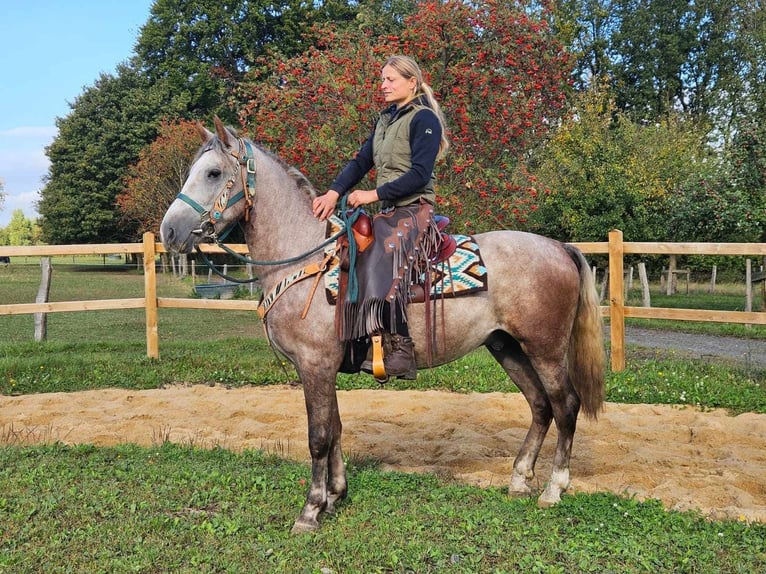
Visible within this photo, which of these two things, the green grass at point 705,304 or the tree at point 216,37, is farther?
the tree at point 216,37

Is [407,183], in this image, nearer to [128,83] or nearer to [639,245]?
[639,245]

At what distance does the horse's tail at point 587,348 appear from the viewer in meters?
4.51

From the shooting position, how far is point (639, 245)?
27.0 ft

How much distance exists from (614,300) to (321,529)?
5.81 m

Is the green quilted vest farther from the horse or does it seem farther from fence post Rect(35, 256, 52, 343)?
fence post Rect(35, 256, 52, 343)

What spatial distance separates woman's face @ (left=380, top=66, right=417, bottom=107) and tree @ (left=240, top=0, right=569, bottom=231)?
6.24 metres

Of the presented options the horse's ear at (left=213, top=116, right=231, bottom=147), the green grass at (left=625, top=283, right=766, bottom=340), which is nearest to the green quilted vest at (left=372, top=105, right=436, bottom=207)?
the horse's ear at (left=213, top=116, right=231, bottom=147)

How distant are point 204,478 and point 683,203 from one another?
15967 millimetres

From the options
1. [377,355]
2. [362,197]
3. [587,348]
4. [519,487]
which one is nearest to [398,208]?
[362,197]

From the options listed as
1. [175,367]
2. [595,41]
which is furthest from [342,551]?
[595,41]

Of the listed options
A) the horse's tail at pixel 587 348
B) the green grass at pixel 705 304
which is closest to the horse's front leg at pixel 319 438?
the horse's tail at pixel 587 348

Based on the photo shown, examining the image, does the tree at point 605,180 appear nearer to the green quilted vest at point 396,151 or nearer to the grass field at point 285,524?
the green quilted vest at point 396,151

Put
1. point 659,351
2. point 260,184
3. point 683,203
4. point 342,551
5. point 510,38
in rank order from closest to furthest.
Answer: point 342,551, point 260,184, point 659,351, point 510,38, point 683,203

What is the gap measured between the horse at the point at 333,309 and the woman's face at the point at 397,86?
80 cm
